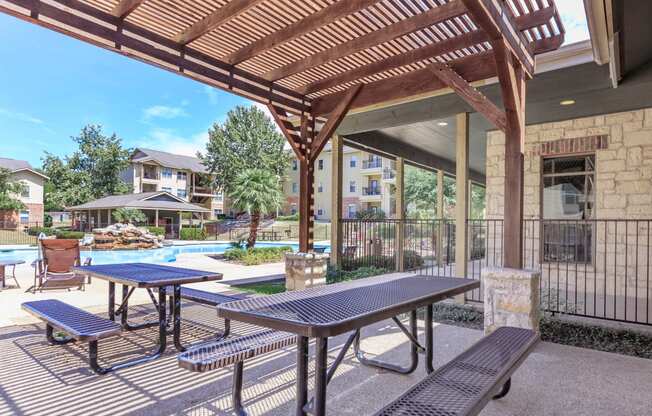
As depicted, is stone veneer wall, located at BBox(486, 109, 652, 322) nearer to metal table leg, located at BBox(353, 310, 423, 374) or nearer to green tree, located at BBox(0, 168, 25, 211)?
metal table leg, located at BBox(353, 310, 423, 374)

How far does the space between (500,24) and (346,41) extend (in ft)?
5.29

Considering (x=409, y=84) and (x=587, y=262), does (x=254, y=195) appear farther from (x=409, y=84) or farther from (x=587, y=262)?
(x=587, y=262)

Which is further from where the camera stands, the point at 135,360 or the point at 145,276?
the point at 145,276

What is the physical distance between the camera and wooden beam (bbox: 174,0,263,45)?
3.24 meters

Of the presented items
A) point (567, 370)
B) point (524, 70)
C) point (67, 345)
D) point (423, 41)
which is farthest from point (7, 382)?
point (524, 70)

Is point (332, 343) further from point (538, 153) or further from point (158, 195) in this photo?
point (158, 195)

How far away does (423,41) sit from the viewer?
399cm

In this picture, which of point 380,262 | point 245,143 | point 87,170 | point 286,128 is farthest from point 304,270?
point 87,170

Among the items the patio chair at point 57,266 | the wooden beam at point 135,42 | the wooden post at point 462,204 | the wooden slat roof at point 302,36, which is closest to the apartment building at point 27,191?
the patio chair at point 57,266

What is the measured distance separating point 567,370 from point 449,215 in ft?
68.3

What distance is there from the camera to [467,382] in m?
1.92

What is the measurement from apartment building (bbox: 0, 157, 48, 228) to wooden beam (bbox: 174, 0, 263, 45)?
3082cm

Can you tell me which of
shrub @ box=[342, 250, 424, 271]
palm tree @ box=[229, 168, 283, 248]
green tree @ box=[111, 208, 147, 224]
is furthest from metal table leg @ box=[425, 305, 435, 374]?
green tree @ box=[111, 208, 147, 224]

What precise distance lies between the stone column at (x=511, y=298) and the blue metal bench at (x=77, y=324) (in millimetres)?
3438
